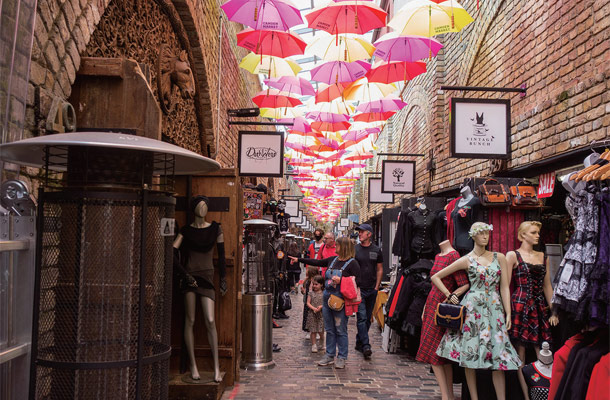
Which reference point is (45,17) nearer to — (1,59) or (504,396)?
(1,59)

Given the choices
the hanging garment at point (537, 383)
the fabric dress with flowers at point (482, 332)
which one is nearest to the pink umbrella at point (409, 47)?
the fabric dress with flowers at point (482, 332)

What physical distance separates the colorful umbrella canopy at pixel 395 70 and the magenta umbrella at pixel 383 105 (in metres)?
1.77

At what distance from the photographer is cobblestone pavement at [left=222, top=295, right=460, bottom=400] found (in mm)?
5488

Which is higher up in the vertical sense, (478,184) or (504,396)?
(478,184)

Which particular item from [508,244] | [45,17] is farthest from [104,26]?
[508,244]

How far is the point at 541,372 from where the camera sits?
4.35m

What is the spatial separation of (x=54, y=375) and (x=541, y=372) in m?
3.68

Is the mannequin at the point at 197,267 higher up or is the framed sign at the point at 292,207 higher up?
the framed sign at the point at 292,207

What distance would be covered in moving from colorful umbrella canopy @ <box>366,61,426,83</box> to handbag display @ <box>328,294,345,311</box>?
3.80 metres

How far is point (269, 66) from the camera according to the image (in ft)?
30.9

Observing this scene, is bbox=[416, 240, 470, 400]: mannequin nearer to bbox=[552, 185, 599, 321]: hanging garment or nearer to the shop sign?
the shop sign

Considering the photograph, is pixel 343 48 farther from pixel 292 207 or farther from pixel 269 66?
pixel 292 207

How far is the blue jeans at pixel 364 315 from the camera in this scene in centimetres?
738

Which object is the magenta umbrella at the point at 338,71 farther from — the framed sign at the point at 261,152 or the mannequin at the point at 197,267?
the mannequin at the point at 197,267
